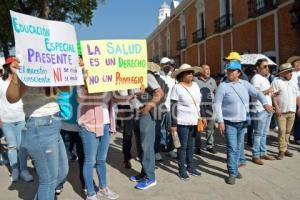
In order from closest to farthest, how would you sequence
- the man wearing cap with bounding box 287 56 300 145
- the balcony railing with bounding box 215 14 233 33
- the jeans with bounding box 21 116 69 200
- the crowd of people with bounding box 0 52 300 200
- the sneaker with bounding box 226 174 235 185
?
the jeans with bounding box 21 116 69 200
the crowd of people with bounding box 0 52 300 200
the sneaker with bounding box 226 174 235 185
the man wearing cap with bounding box 287 56 300 145
the balcony railing with bounding box 215 14 233 33

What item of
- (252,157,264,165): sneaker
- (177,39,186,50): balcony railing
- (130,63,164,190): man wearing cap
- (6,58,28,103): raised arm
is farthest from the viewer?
(177,39,186,50): balcony railing

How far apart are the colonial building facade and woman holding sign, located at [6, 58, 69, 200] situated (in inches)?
534

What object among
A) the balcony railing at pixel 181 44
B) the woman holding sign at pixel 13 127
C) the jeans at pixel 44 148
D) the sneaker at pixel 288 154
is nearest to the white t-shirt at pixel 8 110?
the woman holding sign at pixel 13 127

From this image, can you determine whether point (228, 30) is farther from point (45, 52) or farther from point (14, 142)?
point (45, 52)

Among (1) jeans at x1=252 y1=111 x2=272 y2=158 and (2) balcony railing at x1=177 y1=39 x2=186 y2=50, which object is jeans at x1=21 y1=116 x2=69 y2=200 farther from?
(2) balcony railing at x1=177 y1=39 x2=186 y2=50

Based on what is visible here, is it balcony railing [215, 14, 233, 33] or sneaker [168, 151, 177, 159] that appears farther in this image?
balcony railing [215, 14, 233, 33]

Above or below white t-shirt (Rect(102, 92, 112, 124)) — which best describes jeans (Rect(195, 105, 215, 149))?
below

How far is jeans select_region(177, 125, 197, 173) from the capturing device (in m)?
5.50

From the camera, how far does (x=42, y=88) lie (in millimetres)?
3580

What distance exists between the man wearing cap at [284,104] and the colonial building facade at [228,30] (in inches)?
366

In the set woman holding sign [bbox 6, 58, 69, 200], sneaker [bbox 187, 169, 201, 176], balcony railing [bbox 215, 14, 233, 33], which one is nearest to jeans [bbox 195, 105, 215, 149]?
sneaker [bbox 187, 169, 201, 176]

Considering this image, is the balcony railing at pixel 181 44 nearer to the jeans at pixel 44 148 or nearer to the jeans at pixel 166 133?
the jeans at pixel 166 133

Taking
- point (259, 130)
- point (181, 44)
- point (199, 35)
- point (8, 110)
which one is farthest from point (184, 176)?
point (181, 44)

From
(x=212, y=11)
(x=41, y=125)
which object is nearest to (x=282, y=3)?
(x=212, y=11)
